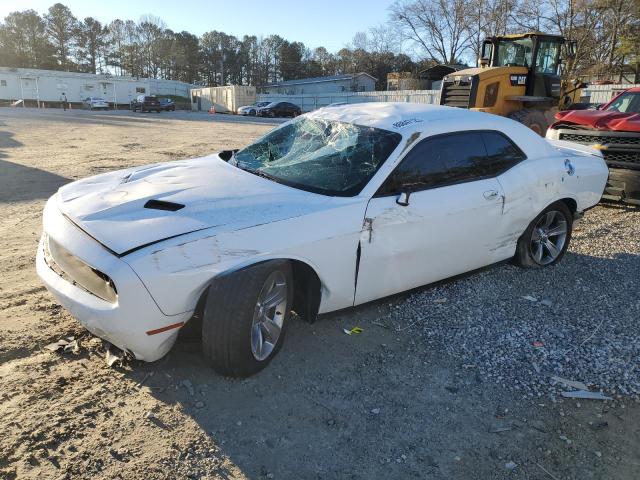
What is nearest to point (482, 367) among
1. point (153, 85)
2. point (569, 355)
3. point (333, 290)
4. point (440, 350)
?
point (440, 350)

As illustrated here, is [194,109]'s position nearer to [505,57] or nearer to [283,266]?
[505,57]

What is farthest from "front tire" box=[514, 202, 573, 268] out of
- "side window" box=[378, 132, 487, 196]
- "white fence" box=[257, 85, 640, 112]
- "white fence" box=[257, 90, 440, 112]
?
"white fence" box=[257, 90, 440, 112]

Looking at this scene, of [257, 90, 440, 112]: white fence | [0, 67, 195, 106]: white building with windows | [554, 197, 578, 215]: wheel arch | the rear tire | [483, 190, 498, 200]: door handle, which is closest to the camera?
[483, 190, 498, 200]: door handle

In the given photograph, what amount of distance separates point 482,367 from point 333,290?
1.12 m

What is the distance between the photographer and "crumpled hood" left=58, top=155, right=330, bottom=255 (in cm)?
283

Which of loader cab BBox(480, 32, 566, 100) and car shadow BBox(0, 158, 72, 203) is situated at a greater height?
loader cab BBox(480, 32, 566, 100)

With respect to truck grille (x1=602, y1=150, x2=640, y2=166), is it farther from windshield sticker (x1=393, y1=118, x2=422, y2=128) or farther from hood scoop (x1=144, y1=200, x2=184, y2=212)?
hood scoop (x1=144, y1=200, x2=184, y2=212)

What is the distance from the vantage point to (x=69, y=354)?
3.21 meters

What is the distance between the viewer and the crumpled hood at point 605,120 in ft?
24.0

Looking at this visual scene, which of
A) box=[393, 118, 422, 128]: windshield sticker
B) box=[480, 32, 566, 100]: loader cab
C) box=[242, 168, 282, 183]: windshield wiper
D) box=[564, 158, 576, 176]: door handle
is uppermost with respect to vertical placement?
box=[480, 32, 566, 100]: loader cab

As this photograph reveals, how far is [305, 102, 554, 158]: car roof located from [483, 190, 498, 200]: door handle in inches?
22.4

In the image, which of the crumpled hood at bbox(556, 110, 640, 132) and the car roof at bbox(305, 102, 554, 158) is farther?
the crumpled hood at bbox(556, 110, 640, 132)

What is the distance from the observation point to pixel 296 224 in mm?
3066

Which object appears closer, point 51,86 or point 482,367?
point 482,367
